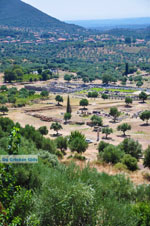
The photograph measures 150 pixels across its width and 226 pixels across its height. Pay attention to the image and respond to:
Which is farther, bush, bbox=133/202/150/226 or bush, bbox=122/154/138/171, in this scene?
bush, bbox=122/154/138/171

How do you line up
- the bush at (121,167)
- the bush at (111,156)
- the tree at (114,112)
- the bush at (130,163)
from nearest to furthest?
1. the bush at (121,167)
2. the bush at (130,163)
3. the bush at (111,156)
4. the tree at (114,112)

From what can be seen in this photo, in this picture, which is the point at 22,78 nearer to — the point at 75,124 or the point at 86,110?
the point at 86,110

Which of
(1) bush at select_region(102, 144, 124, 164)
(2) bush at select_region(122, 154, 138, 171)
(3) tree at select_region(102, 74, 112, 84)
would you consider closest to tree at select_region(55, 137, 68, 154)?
(1) bush at select_region(102, 144, 124, 164)

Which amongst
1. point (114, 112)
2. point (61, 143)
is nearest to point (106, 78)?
point (114, 112)

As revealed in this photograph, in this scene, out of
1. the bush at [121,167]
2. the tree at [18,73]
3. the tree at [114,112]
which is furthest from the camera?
the tree at [18,73]

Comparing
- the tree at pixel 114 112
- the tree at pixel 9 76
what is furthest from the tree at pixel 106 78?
the tree at pixel 114 112

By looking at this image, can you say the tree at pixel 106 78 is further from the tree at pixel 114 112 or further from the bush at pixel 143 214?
the bush at pixel 143 214

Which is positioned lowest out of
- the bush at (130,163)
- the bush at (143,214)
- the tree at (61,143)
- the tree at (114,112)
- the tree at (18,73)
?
the tree at (114,112)

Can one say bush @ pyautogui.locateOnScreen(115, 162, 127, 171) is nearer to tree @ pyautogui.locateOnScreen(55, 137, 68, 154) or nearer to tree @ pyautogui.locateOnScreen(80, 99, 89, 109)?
tree @ pyautogui.locateOnScreen(55, 137, 68, 154)

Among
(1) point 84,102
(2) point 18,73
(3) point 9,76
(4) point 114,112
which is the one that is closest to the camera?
(4) point 114,112

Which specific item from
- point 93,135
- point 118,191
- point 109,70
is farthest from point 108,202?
point 109,70

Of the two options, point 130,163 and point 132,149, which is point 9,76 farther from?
point 130,163

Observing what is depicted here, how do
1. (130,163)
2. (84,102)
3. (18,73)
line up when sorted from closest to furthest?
1. (130,163)
2. (84,102)
3. (18,73)

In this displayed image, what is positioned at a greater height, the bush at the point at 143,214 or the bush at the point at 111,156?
the bush at the point at 143,214
